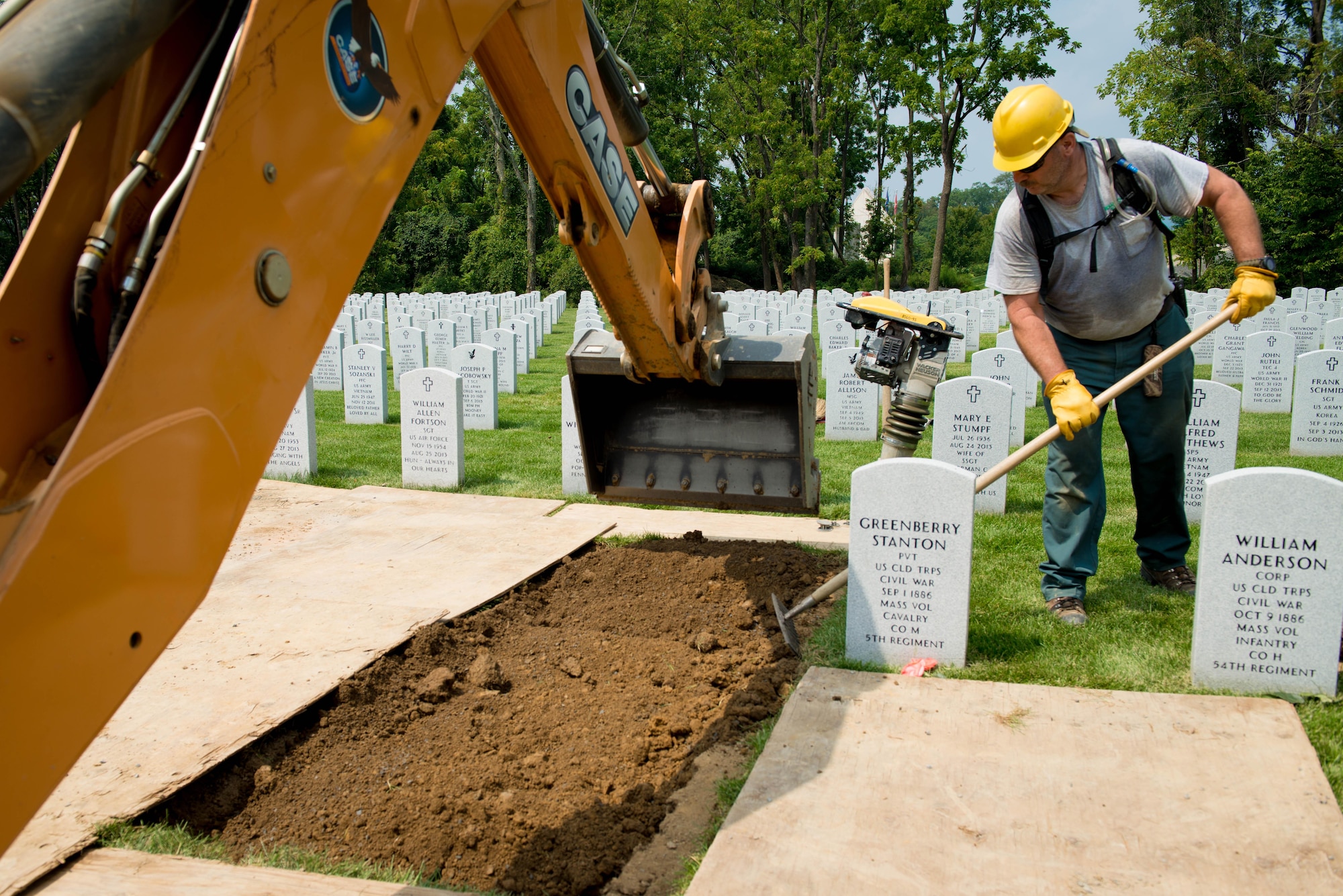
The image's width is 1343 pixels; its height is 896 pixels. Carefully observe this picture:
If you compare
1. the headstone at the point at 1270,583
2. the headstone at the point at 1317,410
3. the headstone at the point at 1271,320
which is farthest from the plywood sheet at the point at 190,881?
the headstone at the point at 1271,320

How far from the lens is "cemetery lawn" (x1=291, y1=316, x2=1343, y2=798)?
3.90 meters

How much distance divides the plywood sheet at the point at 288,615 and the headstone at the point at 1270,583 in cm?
325

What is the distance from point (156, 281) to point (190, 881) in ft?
6.13

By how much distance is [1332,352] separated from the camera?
9414 millimetres

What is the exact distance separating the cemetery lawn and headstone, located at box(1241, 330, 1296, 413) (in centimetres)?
26

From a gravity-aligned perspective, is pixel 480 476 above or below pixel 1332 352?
below

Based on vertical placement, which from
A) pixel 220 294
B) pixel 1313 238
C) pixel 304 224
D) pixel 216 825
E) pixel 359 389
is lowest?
pixel 216 825

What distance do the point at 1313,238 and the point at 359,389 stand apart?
29272mm

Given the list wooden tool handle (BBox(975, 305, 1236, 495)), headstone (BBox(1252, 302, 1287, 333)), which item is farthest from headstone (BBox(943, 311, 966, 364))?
wooden tool handle (BBox(975, 305, 1236, 495))

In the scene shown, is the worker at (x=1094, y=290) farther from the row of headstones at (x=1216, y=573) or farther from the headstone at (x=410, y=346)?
the headstone at (x=410, y=346)

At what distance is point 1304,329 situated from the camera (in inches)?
592

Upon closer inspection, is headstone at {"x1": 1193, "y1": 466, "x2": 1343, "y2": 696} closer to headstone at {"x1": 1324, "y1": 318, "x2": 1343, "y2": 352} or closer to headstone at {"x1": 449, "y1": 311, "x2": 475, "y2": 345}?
headstone at {"x1": 1324, "y1": 318, "x2": 1343, "y2": 352}

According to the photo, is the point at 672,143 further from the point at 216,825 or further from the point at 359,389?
the point at 216,825

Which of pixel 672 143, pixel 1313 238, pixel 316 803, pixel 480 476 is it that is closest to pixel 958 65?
pixel 1313 238
